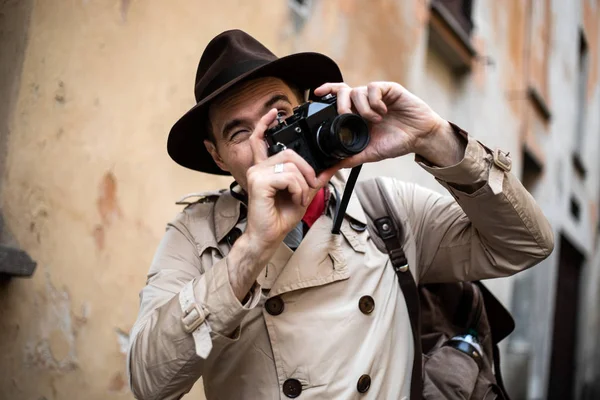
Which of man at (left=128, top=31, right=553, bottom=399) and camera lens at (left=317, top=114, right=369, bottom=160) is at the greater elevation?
camera lens at (left=317, top=114, right=369, bottom=160)

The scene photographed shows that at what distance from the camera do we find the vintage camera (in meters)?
1.56

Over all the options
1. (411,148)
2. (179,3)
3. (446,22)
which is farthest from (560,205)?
(411,148)

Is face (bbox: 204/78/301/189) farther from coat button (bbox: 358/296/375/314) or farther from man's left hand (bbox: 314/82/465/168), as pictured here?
coat button (bbox: 358/296/375/314)

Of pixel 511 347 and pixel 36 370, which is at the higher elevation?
pixel 36 370

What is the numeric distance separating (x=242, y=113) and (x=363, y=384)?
0.78 m

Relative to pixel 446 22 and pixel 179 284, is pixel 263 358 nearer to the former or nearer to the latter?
pixel 179 284

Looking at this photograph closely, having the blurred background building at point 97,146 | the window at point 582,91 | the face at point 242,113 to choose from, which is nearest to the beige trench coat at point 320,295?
the face at point 242,113

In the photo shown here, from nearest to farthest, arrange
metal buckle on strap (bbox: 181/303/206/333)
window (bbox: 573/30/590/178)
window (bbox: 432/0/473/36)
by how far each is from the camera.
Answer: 1. metal buckle on strap (bbox: 181/303/206/333)
2. window (bbox: 432/0/473/36)
3. window (bbox: 573/30/590/178)

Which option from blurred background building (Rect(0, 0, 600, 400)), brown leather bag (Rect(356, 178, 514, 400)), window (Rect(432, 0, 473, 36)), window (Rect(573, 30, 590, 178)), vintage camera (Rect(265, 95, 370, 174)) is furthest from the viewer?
window (Rect(573, 30, 590, 178))

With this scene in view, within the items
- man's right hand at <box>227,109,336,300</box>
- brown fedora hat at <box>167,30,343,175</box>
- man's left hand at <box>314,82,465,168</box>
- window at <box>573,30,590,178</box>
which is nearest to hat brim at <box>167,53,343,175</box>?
brown fedora hat at <box>167,30,343,175</box>

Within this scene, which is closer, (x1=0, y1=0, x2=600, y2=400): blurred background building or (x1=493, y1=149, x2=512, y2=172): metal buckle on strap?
(x1=493, y1=149, x2=512, y2=172): metal buckle on strap

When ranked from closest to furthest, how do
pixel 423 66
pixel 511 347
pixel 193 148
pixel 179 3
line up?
pixel 193 148 < pixel 179 3 < pixel 423 66 < pixel 511 347

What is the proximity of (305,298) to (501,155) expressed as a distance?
614mm

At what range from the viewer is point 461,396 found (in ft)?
5.97
